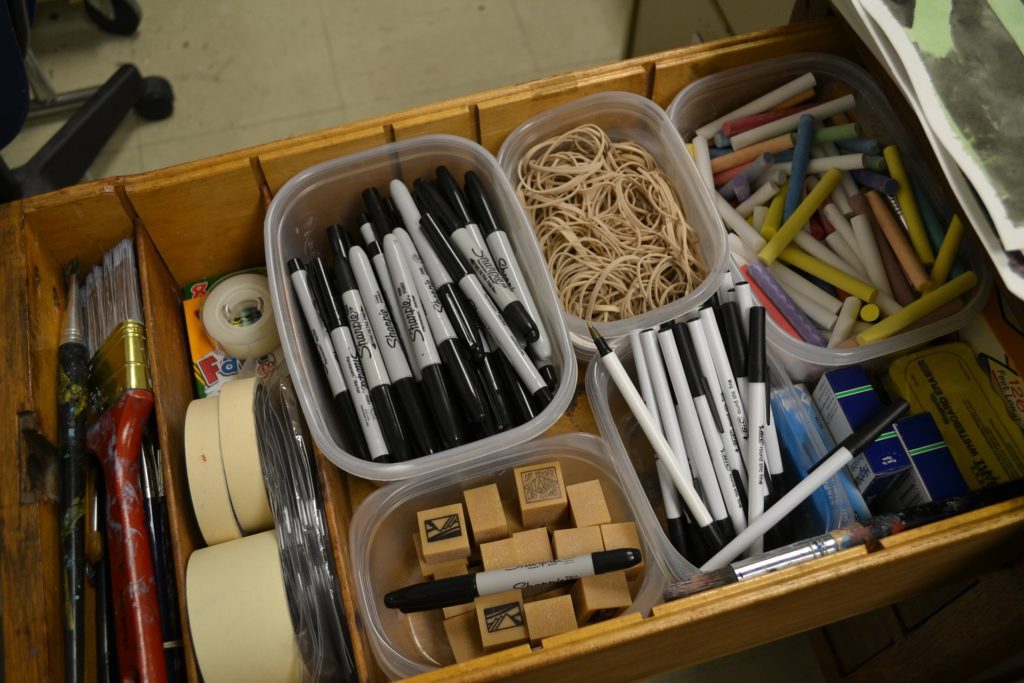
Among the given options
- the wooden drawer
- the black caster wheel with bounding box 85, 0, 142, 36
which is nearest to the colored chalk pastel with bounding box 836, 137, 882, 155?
the wooden drawer

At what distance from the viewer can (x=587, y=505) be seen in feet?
2.62

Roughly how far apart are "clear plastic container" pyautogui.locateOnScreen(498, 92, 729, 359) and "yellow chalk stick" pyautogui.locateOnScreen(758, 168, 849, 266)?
0.23 feet

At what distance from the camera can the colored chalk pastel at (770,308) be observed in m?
0.90

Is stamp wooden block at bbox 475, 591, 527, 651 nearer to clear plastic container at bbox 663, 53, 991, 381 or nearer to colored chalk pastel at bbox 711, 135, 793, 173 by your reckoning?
clear plastic container at bbox 663, 53, 991, 381

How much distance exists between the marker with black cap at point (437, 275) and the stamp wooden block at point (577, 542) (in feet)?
0.68

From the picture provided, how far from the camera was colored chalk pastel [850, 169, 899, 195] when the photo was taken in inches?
35.7

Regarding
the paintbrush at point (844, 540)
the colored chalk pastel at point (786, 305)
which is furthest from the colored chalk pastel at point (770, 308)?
the paintbrush at point (844, 540)

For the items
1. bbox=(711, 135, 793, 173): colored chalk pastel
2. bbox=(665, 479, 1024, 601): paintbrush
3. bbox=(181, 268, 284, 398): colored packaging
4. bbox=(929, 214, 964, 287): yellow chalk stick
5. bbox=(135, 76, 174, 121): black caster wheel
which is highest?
bbox=(135, 76, 174, 121): black caster wheel

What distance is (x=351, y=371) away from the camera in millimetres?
851

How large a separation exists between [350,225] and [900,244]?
646mm

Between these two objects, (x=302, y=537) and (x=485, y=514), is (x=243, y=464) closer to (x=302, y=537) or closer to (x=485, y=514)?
(x=302, y=537)

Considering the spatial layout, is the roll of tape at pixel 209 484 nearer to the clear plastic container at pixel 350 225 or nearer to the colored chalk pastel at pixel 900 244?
the clear plastic container at pixel 350 225

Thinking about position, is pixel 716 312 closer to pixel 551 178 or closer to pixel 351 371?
pixel 551 178

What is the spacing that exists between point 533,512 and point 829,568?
0.90 ft
